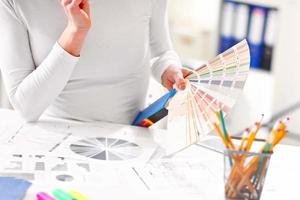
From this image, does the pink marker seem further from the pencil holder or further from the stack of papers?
the pencil holder

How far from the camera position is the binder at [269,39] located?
2801mm

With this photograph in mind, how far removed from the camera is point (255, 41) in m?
2.89

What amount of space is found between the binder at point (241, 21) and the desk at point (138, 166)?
1800mm

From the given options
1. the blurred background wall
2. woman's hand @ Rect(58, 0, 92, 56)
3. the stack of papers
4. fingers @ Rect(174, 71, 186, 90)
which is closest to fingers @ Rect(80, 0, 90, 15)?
woman's hand @ Rect(58, 0, 92, 56)

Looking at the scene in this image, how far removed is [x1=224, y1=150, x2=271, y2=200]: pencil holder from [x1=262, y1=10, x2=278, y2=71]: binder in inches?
82.9

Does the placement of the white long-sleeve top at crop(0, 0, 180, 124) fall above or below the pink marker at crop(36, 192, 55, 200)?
above

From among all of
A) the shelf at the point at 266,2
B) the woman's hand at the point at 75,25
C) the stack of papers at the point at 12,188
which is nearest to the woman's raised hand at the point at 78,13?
the woman's hand at the point at 75,25

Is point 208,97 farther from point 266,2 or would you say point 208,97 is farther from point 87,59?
point 266,2

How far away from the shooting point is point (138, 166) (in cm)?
100

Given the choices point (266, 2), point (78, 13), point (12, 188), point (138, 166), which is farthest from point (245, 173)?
point (266, 2)

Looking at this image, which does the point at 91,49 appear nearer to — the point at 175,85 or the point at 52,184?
the point at 175,85

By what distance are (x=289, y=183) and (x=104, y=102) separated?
54 centimetres

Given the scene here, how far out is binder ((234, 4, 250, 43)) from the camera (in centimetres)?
286

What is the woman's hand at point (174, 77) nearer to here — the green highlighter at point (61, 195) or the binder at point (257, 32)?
the green highlighter at point (61, 195)
